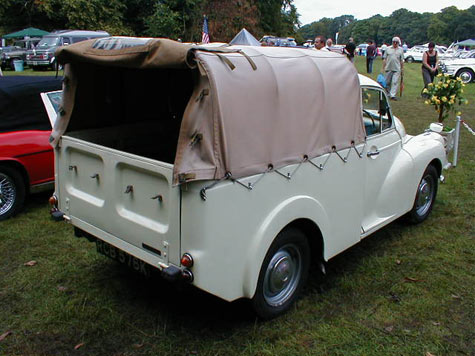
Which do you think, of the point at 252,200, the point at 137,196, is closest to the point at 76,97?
the point at 137,196

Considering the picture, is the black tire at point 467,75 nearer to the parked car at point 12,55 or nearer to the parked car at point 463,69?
the parked car at point 463,69

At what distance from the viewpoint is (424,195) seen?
18.5 feet

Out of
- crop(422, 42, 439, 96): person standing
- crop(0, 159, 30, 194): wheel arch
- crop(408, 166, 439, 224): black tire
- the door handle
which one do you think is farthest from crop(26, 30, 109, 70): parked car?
the door handle

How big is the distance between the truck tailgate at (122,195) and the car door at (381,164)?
84.8 inches

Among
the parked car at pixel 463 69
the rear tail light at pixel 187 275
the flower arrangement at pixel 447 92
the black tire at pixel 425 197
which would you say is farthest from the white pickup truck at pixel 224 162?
the parked car at pixel 463 69

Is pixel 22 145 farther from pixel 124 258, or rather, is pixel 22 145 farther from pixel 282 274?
pixel 282 274

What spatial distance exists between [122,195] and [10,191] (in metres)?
2.93

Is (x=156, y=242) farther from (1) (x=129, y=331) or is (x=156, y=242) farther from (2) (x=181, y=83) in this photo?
(2) (x=181, y=83)

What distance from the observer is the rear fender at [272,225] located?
10.3 ft

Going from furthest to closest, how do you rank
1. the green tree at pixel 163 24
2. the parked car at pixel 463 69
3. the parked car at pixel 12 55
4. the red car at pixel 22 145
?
the green tree at pixel 163 24, the parked car at pixel 12 55, the parked car at pixel 463 69, the red car at pixel 22 145

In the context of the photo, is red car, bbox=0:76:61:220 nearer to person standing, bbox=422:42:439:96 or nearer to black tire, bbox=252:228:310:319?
black tire, bbox=252:228:310:319

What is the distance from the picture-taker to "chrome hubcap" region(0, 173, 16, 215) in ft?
18.4

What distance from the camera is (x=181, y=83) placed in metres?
4.55

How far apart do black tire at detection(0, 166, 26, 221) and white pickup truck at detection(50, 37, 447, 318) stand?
6.36 ft
